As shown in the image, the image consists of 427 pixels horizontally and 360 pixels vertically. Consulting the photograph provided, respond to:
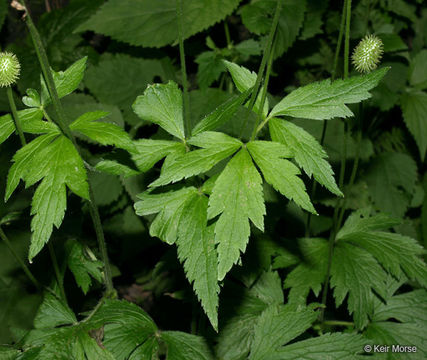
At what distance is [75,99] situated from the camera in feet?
9.04

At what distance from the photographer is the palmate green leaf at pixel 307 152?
121 centimetres

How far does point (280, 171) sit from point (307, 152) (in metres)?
0.12

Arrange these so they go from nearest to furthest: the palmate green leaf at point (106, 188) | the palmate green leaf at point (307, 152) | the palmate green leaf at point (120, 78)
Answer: the palmate green leaf at point (307, 152) → the palmate green leaf at point (106, 188) → the palmate green leaf at point (120, 78)

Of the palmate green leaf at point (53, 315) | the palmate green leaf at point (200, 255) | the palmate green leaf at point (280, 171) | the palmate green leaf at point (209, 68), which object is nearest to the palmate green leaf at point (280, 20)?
the palmate green leaf at point (209, 68)

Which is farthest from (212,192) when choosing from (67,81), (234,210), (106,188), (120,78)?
(120,78)

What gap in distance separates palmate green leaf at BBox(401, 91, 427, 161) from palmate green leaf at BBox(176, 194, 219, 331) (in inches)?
73.9

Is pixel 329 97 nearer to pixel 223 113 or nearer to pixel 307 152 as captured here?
pixel 307 152

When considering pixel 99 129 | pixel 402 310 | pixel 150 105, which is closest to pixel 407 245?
pixel 402 310

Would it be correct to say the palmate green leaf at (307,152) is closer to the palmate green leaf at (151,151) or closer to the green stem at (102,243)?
the palmate green leaf at (151,151)

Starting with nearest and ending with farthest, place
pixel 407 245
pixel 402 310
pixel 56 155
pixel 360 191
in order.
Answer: pixel 56 155 < pixel 407 245 < pixel 402 310 < pixel 360 191

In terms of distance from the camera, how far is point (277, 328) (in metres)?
1.58

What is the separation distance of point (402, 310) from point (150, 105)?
1382mm

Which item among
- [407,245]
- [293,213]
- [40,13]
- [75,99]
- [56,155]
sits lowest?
[293,213]

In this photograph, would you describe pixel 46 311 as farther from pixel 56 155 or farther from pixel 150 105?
pixel 150 105
